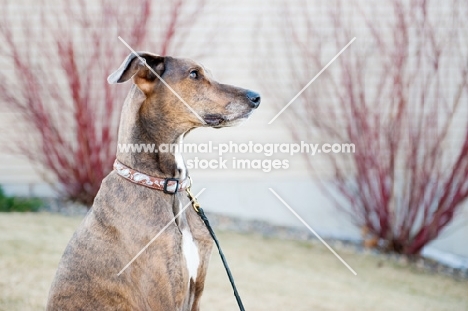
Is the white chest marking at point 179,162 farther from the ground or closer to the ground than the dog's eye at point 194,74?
closer to the ground

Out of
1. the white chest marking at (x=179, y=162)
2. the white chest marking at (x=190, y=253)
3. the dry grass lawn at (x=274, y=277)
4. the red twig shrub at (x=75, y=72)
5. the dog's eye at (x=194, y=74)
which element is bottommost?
the dry grass lawn at (x=274, y=277)

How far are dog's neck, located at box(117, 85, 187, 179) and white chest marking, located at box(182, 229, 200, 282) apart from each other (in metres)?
0.29

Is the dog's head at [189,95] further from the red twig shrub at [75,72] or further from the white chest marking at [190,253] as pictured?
the red twig shrub at [75,72]

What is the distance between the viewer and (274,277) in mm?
6023

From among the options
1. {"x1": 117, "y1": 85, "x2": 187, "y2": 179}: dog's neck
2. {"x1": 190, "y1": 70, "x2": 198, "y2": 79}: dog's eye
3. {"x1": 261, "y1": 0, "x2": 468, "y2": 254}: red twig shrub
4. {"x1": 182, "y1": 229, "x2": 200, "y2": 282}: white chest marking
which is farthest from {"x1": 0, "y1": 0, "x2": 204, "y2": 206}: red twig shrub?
{"x1": 182, "y1": 229, "x2": 200, "y2": 282}: white chest marking

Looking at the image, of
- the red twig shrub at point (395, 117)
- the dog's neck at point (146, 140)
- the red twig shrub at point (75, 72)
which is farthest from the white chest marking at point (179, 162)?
the red twig shrub at point (75, 72)

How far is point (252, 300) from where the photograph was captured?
5.25m

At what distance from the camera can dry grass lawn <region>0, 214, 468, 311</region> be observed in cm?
516

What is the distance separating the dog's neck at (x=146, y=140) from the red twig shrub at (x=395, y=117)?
3.97 metres

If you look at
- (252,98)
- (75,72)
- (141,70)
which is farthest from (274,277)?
(141,70)

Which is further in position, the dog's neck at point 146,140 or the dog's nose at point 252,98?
the dog's nose at point 252,98

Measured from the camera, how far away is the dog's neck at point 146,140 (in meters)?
3.06

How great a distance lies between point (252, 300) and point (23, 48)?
4327mm

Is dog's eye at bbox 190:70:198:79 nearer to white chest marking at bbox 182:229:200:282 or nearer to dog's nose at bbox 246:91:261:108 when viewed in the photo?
dog's nose at bbox 246:91:261:108
